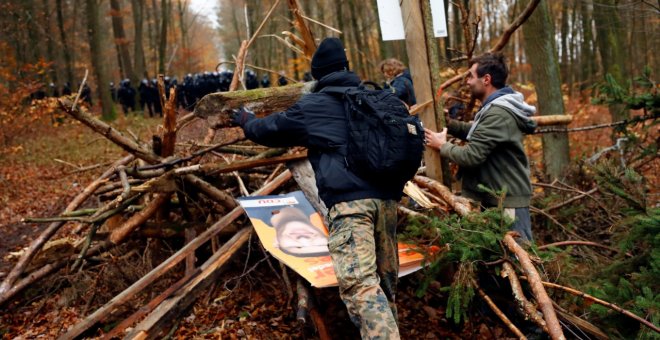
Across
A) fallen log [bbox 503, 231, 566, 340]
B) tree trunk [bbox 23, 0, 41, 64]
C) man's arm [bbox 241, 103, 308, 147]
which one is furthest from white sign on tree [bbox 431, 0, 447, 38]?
tree trunk [bbox 23, 0, 41, 64]

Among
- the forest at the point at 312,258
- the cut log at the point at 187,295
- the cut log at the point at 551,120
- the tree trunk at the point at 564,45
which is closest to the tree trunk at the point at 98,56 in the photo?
the forest at the point at 312,258

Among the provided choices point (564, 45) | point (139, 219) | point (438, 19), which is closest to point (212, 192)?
point (139, 219)

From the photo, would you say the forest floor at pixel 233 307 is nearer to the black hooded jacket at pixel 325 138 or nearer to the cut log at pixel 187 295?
the cut log at pixel 187 295

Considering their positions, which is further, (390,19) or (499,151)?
(390,19)

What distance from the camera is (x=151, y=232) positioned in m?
5.45

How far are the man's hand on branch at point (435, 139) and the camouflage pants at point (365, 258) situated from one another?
94 cm

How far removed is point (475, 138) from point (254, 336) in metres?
2.42

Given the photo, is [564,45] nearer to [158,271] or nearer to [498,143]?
[498,143]

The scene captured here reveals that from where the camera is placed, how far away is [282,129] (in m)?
3.45

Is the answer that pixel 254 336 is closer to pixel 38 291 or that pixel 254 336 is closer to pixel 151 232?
pixel 151 232

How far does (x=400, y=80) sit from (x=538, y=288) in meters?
4.08

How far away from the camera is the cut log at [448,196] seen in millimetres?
4087

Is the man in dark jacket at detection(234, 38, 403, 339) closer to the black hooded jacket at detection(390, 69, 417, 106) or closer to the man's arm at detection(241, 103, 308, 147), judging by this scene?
the man's arm at detection(241, 103, 308, 147)

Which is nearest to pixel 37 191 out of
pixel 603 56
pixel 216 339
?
pixel 216 339
